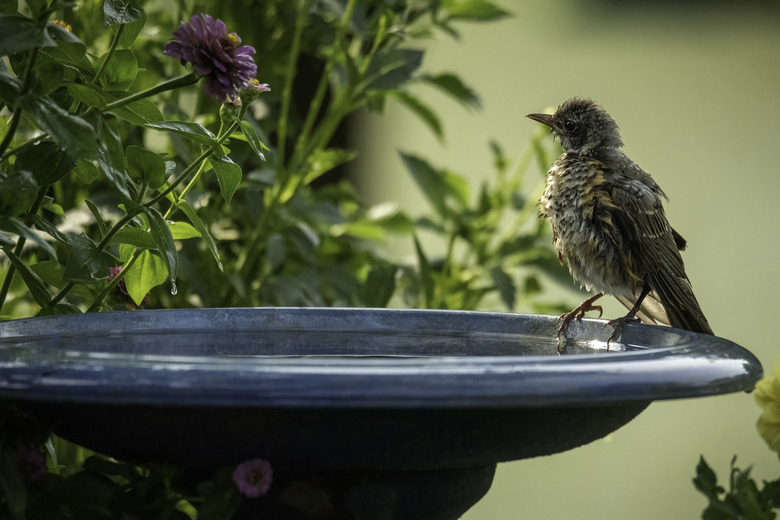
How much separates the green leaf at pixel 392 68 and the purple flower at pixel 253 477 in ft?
3.62

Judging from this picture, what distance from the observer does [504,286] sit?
1930 mm

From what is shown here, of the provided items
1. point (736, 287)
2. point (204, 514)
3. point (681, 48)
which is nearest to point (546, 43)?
point (681, 48)

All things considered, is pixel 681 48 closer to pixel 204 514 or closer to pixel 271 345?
pixel 271 345

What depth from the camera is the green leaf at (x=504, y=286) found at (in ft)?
6.24

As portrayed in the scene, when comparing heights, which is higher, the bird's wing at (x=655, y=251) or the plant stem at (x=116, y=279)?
the bird's wing at (x=655, y=251)

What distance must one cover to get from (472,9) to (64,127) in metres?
1.27

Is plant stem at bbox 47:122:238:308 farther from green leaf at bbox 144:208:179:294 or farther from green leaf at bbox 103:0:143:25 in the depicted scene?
green leaf at bbox 103:0:143:25

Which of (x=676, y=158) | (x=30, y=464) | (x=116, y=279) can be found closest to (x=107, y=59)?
(x=116, y=279)

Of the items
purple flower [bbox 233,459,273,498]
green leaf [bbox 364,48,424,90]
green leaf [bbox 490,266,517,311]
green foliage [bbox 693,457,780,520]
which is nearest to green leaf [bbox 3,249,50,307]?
purple flower [bbox 233,459,273,498]

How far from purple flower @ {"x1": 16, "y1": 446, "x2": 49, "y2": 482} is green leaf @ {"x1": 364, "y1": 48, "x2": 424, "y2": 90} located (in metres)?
1.08

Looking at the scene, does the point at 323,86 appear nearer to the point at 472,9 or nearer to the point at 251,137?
→ the point at 472,9

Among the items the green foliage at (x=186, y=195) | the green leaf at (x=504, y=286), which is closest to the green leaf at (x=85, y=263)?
the green foliage at (x=186, y=195)

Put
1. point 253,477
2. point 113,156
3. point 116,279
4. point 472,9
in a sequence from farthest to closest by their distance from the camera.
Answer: point 472,9, point 116,279, point 113,156, point 253,477

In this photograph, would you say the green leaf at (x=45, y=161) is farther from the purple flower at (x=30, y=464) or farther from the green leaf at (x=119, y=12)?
the purple flower at (x=30, y=464)
